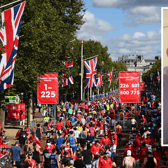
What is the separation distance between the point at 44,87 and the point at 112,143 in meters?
5.82

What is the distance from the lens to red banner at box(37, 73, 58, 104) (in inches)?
798

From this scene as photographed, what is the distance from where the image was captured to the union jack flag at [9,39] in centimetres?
1295

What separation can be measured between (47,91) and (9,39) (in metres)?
7.61

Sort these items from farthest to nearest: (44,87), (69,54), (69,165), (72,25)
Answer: (72,25) → (69,54) → (44,87) → (69,165)

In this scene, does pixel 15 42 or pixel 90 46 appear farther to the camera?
pixel 90 46

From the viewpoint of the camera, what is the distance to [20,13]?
44.1ft

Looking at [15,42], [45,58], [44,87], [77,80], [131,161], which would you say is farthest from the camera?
[77,80]

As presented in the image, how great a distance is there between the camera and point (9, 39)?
13172mm

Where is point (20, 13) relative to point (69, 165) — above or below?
above

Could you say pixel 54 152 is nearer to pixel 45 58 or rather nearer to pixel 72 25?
pixel 45 58

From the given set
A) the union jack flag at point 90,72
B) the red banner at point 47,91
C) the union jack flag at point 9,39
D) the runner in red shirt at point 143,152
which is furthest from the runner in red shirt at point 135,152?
the union jack flag at point 90,72

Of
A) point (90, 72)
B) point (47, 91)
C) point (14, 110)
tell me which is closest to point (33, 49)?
point (47, 91)

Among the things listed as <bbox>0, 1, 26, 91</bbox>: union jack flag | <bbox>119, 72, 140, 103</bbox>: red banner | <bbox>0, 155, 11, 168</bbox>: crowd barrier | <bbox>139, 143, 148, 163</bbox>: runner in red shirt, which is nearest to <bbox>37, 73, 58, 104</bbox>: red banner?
<bbox>119, 72, 140, 103</bbox>: red banner

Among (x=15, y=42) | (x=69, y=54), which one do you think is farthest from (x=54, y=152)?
(x=69, y=54)
